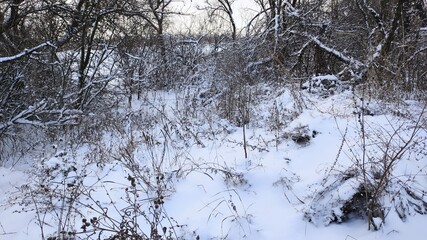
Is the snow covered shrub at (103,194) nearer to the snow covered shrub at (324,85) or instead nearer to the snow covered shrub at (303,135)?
the snow covered shrub at (303,135)

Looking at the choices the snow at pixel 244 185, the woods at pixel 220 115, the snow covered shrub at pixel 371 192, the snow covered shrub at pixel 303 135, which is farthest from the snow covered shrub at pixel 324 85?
the snow covered shrub at pixel 371 192

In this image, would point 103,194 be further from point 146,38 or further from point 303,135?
point 146,38

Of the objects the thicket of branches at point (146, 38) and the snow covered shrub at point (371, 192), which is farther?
the thicket of branches at point (146, 38)

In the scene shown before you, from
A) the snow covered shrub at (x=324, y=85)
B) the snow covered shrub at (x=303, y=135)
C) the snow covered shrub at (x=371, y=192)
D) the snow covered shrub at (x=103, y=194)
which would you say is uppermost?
the snow covered shrub at (x=324, y=85)

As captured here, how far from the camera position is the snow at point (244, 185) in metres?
2.60

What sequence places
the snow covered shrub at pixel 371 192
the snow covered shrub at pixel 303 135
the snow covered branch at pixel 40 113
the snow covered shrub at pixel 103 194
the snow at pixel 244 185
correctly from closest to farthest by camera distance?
the snow covered shrub at pixel 371 192 < the snow at pixel 244 185 < the snow covered shrub at pixel 103 194 < the snow covered shrub at pixel 303 135 < the snow covered branch at pixel 40 113

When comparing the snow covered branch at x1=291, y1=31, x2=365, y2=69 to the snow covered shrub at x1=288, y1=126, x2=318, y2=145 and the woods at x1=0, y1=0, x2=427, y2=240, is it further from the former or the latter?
the snow covered shrub at x1=288, y1=126, x2=318, y2=145

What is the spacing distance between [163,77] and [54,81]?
4.34 m

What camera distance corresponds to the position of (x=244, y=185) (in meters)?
3.20

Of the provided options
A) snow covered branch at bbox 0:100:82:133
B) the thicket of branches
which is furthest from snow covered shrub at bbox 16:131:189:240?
the thicket of branches

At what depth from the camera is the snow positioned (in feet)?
8.53

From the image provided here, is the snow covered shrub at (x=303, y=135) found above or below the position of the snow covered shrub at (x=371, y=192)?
above

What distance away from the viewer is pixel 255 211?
2863mm

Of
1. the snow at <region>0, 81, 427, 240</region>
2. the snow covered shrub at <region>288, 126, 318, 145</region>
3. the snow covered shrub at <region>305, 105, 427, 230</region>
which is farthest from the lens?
the snow covered shrub at <region>288, 126, 318, 145</region>
